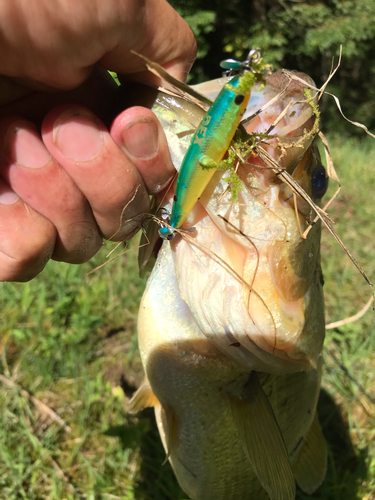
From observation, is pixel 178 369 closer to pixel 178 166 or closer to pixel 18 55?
pixel 178 166

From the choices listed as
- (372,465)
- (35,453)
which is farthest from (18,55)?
(372,465)

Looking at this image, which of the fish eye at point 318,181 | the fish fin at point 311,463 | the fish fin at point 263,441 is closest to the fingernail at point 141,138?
the fish eye at point 318,181

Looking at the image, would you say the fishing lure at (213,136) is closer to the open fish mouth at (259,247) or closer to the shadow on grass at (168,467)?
the open fish mouth at (259,247)

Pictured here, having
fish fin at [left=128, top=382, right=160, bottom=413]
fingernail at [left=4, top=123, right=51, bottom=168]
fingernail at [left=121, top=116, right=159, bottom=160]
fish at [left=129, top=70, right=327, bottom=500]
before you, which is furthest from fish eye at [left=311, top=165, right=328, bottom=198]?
fish fin at [left=128, top=382, right=160, bottom=413]

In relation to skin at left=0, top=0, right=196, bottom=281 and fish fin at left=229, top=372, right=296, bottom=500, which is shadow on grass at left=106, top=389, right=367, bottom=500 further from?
skin at left=0, top=0, right=196, bottom=281

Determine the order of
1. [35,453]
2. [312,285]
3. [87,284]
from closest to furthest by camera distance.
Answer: [312,285], [35,453], [87,284]

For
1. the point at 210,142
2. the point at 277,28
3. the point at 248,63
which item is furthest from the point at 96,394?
the point at 277,28

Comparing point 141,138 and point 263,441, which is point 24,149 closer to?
point 141,138

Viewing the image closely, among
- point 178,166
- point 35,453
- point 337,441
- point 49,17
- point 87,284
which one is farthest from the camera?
point 87,284
